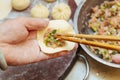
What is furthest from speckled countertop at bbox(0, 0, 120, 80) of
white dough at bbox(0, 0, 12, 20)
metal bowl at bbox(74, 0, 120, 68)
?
white dough at bbox(0, 0, 12, 20)

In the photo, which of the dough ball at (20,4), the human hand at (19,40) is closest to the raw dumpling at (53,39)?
the human hand at (19,40)

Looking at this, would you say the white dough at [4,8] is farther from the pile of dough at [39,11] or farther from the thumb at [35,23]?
the thumb at [35,23]

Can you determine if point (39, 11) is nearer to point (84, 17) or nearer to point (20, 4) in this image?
point (20, 4)

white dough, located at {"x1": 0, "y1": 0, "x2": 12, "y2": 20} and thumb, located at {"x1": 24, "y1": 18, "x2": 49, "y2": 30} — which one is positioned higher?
thumb, located at {"x1": 24, "y1": 18, "x2": 49, "y2": 30}

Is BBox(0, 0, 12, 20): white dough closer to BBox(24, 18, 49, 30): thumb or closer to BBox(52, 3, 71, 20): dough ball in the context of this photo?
BBox(52, 3, 71, 20): dough ball

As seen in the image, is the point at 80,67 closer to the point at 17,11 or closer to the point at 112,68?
the point at 112,68

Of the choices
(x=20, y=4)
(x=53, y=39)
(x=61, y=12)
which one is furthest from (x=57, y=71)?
(x=20, y=4)
